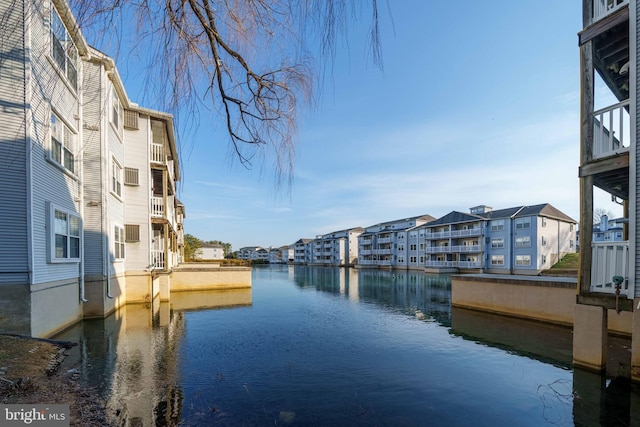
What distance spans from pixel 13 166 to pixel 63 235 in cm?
292

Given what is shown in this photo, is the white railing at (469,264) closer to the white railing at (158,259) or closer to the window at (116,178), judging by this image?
the white railing at (158,259)

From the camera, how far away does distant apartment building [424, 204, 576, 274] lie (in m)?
40.9

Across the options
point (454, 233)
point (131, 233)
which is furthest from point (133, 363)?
point (454, 233)

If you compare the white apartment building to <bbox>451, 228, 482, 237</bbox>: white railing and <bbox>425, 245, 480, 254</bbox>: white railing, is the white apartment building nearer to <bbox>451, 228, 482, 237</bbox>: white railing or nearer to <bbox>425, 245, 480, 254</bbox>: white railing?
<bbox>425, 245, 480, 254</bbox>: white railing

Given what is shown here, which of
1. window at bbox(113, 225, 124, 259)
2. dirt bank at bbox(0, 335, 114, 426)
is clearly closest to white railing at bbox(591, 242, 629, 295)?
dirt bank at bbox(0, 335, 114, 426)

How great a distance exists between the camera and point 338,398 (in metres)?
6.57

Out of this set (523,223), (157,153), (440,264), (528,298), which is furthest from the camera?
(440,264)

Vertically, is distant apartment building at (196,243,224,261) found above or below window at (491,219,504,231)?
A: below

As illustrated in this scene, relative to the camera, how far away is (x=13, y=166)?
817 cm

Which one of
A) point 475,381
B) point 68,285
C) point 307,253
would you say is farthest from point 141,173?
point 307,253

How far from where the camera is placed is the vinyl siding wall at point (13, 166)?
318 inches

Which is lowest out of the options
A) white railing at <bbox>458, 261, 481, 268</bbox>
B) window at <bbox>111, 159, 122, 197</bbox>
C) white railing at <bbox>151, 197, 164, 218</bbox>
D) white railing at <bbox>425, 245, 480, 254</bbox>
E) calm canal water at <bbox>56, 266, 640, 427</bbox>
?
white railing at <bbox>458, 261, 481, 268</bbox>

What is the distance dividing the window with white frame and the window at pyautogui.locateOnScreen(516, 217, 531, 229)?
299 centimetres

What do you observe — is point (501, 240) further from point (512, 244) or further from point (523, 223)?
point (523, 223)
